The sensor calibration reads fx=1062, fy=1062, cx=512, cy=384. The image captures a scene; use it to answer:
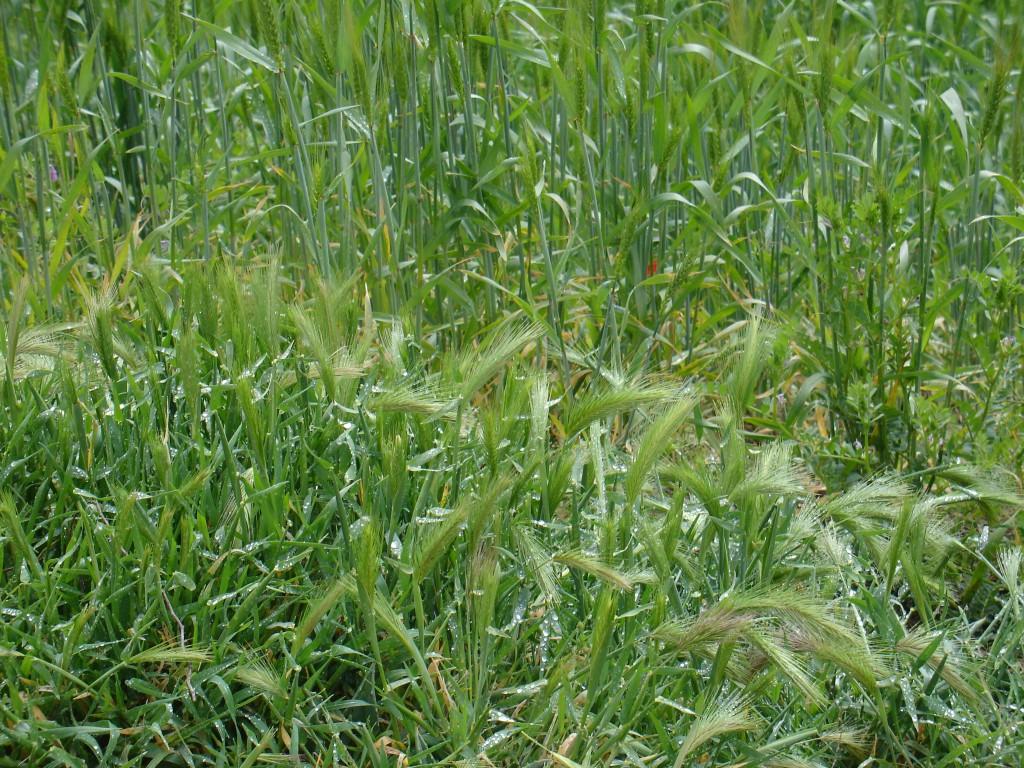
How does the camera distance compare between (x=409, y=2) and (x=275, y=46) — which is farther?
(x=409, y=2)

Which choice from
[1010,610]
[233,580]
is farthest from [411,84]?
[1010,610]

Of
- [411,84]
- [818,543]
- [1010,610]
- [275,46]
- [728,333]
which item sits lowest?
[1010,610]

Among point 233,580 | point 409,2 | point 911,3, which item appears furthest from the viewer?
point 911,3

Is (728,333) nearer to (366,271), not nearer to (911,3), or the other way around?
(366,271)

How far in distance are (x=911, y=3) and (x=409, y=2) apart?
2.75 metres

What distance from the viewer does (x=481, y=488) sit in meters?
1.28

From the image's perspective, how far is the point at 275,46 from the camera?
67.6 inches

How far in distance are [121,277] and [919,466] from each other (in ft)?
5.43

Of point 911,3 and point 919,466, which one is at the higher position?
point 911,3

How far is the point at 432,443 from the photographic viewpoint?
1.48m

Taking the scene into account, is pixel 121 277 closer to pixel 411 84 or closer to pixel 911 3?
pixel 411 84

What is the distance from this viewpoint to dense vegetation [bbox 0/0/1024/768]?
4.04ft

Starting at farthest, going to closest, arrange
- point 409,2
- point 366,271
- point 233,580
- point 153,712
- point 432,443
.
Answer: point 366,271 → point 409,2 → point 432,443 → point 233,580 → point 153,712

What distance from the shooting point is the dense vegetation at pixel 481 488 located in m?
1.23
